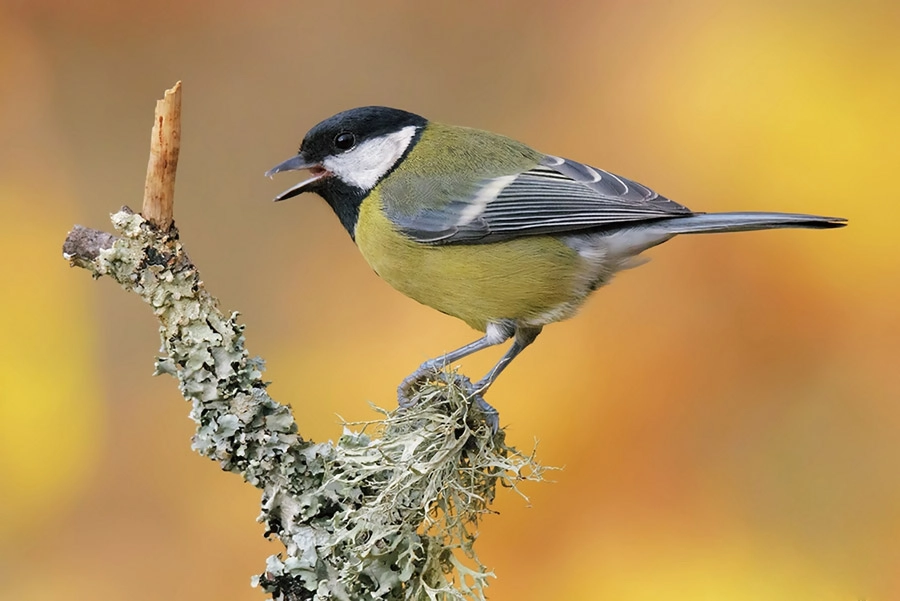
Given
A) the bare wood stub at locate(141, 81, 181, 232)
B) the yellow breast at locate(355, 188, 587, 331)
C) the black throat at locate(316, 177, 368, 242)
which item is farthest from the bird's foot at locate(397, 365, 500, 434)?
the bare wood stub at locate(141, 81, 181, 232)

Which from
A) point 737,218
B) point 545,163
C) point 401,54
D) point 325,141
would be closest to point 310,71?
point 401,54

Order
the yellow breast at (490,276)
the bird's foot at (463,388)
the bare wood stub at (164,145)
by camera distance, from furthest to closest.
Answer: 1. the yellow breast at (490,276)
2. the bird's foot at (463,388)
3. the bare wood stub at (164,145)

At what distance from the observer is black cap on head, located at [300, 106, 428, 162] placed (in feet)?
3.87

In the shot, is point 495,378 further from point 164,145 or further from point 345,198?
point 164,145

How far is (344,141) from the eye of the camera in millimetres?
1189

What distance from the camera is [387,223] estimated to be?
116 cm

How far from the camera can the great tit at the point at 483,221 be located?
1.11m

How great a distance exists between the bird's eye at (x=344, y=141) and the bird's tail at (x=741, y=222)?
42 centimetres

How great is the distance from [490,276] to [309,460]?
33 centimetres

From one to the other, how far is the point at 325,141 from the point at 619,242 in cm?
42

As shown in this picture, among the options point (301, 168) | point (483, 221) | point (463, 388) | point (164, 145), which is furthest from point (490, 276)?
point (164, 145)

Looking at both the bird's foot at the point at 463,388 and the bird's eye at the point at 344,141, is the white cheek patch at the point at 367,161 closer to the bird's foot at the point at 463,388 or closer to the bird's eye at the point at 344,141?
the bird's eye at the point at 344,141

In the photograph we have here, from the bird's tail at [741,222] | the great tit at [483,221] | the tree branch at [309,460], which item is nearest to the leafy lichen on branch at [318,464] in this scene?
the tree branch at [309,460]

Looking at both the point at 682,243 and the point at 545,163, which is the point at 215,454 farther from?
the point at 682,243
